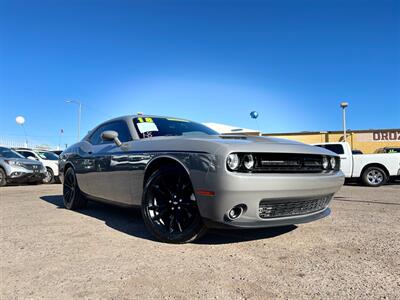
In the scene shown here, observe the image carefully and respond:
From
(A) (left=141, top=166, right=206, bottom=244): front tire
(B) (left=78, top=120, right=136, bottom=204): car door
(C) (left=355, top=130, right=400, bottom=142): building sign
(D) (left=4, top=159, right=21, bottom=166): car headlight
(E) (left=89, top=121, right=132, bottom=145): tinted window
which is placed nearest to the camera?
(A) (left=141, top=166, right=206, bottom=244): front tire

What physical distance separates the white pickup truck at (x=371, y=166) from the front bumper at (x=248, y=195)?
889 centimetres

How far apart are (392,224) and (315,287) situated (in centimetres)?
247

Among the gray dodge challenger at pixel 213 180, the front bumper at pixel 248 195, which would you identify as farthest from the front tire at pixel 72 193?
the front bumper at pixel 248 195

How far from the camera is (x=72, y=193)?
525cm

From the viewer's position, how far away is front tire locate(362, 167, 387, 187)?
10812 mm

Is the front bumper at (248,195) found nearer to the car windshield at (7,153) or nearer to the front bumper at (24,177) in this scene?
the front bumper at (24,177)

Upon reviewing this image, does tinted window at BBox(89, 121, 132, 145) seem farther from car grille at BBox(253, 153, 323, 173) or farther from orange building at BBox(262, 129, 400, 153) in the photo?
orange building at BBox(262, 129, 400, 153)

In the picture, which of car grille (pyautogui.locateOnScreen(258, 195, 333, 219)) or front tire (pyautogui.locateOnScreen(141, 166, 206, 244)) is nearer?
car grille (pyautogui.locateOnScreen(258, 195, 333, 219))

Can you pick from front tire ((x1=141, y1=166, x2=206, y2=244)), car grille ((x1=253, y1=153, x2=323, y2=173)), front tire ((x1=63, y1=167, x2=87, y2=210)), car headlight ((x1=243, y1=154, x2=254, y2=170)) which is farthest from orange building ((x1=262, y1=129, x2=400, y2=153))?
car headlight ((x1=243, y1=154, x2=254, y2=170))

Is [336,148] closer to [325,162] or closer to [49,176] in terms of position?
[325,162]

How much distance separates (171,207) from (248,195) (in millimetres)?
847

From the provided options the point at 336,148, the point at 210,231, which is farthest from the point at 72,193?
the point at 336,148

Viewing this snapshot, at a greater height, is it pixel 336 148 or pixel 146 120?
pixel 146 120

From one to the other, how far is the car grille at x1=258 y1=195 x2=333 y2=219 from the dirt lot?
0.98 feet
